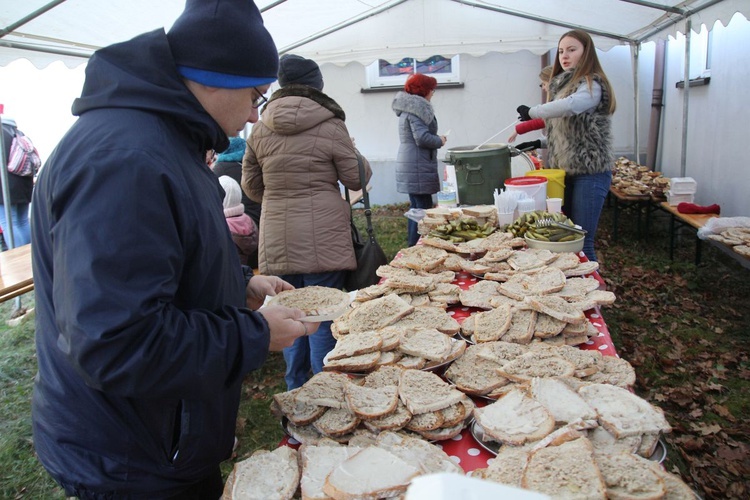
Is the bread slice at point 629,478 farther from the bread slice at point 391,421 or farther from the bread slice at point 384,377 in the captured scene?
the bread slice at point 384,377

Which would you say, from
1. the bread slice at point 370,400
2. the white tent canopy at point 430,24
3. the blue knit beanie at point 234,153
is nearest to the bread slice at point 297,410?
the bread slice at point 370,400

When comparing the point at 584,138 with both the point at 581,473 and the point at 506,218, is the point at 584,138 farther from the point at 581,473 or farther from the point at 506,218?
the point at 581,473

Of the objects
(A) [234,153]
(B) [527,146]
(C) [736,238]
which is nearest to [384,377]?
(A) [234,153]

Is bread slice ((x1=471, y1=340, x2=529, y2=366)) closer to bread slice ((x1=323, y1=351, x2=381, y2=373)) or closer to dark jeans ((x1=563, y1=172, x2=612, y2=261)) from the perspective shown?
bread slice ((x1=323, y1=351, x2=381, y2=373))

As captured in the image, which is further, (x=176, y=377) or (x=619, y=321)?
(x=619, y=321)

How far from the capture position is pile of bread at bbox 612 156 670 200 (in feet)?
24.7

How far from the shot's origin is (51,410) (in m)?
1.44

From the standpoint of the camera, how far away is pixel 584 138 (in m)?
4.76

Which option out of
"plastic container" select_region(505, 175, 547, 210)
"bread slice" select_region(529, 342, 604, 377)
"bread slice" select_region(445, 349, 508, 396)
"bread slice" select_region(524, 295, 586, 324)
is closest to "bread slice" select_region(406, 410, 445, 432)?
"bread slice" select_region(445, 349, 508, 396)

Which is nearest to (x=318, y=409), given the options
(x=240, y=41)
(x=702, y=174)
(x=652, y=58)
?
(x=240, y=41)

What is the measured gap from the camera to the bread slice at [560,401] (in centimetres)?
159

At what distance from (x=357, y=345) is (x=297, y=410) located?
48 cm

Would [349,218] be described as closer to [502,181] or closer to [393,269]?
[393,269]

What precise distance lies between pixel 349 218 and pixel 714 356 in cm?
334
